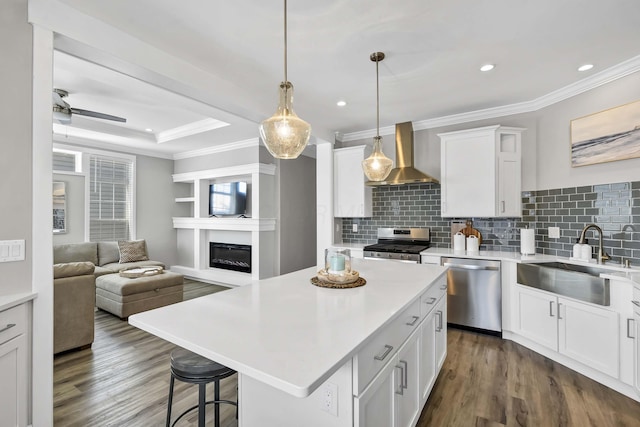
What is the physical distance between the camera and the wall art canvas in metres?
2.64

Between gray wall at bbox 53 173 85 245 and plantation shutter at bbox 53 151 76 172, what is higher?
plantation shutter at bbox 53 151 76 172

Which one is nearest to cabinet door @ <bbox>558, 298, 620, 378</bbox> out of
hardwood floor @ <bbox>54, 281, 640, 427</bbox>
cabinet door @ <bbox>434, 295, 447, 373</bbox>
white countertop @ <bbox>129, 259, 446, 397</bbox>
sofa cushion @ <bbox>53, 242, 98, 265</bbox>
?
hardwood floor @ <bbox>54, 281, 640, 427</bbox>

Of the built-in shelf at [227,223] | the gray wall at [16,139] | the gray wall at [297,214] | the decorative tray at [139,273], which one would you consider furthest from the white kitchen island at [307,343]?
the gray wall at [297,214]

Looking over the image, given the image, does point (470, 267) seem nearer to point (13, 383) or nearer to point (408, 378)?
point (408, 378)

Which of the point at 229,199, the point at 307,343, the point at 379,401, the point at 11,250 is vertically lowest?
the point at 379,401

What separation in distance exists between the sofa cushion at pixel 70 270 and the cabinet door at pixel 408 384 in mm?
3147

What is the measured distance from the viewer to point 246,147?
5461mm

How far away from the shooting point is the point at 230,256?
5.90 metres

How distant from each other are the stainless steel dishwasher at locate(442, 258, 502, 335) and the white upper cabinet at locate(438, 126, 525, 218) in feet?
2.14

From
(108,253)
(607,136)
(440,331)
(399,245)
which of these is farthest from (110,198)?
(607,136)

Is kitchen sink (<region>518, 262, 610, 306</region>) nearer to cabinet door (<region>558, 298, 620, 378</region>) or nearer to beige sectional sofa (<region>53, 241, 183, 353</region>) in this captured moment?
cabinet door (<region>558, 298, 620, 378</region>)

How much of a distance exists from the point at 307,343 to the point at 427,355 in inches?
51.4

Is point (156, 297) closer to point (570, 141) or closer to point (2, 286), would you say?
point (2, 286)

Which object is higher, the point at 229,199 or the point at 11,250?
the point at 229,199
